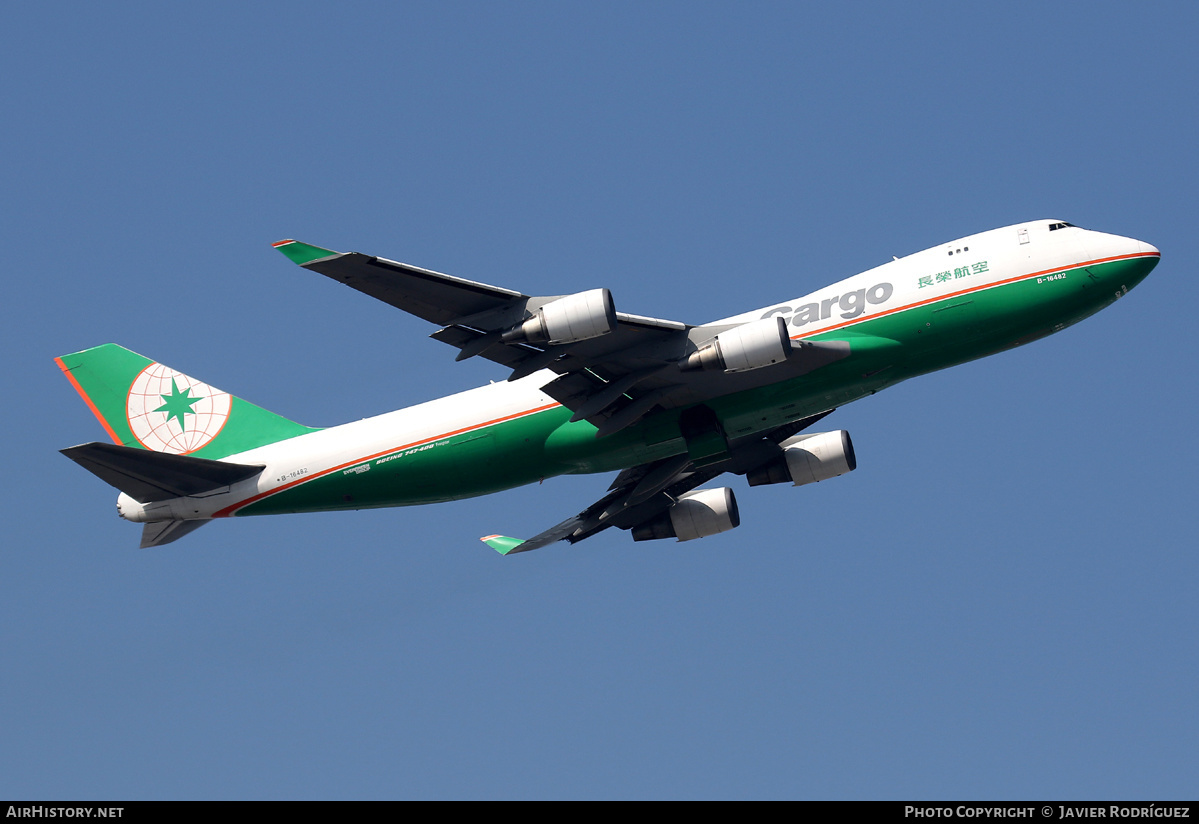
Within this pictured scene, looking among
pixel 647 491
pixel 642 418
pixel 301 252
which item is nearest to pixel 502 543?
pixel 647 491

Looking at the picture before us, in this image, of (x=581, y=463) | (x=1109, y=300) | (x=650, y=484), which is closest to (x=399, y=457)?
(x=581, y=463)

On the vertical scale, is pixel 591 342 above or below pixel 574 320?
below

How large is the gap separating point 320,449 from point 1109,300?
81.3ft

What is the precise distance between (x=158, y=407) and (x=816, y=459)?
921 inches

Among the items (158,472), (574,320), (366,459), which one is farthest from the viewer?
(158,472)

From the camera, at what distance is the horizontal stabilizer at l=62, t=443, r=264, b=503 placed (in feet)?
126

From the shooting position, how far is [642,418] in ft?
124

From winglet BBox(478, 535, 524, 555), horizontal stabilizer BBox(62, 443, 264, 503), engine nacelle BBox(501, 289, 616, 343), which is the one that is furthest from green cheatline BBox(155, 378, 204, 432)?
engine nacelle BBox(501, 289, 616, 343)

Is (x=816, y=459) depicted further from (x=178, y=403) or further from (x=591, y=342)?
(x=178, y=403)

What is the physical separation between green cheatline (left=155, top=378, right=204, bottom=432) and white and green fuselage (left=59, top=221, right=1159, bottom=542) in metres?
0.05

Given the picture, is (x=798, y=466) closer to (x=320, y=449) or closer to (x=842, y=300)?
(x=842, y=300)

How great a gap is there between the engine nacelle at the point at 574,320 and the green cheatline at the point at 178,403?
53.8 feet

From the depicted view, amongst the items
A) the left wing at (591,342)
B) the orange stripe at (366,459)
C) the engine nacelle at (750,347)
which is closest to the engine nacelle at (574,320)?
the left wing at (591,342)

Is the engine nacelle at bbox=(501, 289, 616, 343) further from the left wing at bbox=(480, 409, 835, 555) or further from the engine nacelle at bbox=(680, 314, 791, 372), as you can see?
the left wing at bbox=(480, 409, 835, 555)
